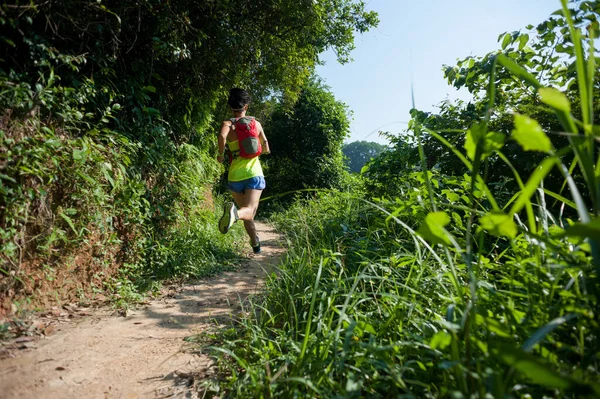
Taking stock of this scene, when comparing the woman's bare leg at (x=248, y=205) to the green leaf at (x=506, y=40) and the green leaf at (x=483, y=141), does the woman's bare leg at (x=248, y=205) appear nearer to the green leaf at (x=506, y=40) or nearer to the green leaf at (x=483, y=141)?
the green leaf at (x=506, y=40)

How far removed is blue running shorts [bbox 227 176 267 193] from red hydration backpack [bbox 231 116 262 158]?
0.97 feet

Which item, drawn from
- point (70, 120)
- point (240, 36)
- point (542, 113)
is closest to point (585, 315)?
point (542, 113)

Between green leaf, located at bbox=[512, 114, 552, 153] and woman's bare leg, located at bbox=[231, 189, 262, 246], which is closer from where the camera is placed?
green leaf, located at bbox=[512, 114, 552, 153]

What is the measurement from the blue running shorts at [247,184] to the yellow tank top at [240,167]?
0.05m

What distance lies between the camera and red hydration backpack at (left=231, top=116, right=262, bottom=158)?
3730 mm

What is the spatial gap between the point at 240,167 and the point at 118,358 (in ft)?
8.10

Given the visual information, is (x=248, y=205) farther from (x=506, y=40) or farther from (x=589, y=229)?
(x=589, y=229)

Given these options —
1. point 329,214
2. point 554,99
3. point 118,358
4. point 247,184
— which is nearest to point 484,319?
point 554,99

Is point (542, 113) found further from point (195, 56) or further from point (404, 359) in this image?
point (195, 56)

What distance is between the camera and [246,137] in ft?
12.3

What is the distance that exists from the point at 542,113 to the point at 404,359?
8.33 feet

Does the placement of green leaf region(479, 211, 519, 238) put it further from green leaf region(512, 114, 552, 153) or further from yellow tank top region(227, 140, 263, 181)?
yellow tank top region(227, 140, 263, 181)

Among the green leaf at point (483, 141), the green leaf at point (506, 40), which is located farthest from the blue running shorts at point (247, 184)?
the green leaf at point (483, 141)

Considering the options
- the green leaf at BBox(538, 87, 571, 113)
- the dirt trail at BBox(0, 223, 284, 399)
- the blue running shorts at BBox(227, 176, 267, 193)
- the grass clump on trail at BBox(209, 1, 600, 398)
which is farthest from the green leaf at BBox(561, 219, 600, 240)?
the blue running shorts at BBox(227, 176, 267, 193)
